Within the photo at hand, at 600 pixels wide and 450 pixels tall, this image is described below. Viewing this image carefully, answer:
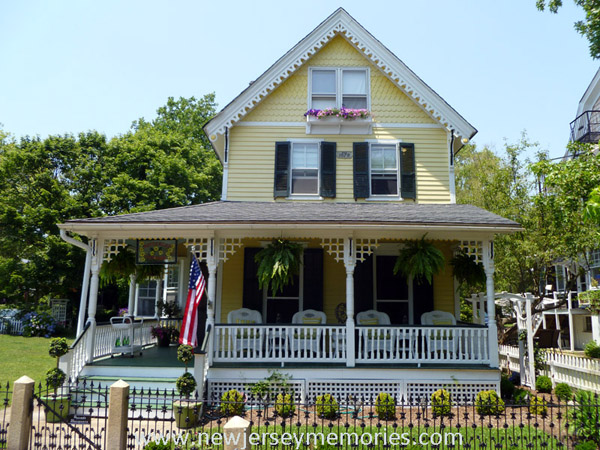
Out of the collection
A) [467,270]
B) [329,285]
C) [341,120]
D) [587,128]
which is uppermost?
[587,128]

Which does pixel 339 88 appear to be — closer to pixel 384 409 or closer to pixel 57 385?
pixel 384 409

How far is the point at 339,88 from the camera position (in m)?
15.4

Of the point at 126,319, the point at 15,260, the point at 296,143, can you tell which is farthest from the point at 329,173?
the point at 15,260

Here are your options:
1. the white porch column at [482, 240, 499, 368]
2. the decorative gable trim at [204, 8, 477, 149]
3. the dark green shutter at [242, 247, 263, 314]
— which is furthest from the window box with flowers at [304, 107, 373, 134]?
the white porch column at [482, 240, 499, 368]

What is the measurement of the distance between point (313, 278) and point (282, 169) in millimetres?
3376

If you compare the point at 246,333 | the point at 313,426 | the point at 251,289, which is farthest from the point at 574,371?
the point at 251,289

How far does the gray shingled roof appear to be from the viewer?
11422 mm

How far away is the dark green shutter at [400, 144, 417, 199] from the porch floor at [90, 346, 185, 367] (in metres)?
7.87

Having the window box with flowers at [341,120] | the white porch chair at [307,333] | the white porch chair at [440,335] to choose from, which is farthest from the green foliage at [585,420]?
the window box with flowers at [341,120]

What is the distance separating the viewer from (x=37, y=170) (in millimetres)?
28156

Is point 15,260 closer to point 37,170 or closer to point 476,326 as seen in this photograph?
point 37,170

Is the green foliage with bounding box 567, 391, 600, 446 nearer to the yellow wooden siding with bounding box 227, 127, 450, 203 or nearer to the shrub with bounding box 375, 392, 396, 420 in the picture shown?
the shrub with bounding box 375, 392, 396, 420

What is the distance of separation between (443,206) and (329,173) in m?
3.42

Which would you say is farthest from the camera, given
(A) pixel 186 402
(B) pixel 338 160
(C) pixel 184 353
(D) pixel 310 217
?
(B) pixel 338 160
